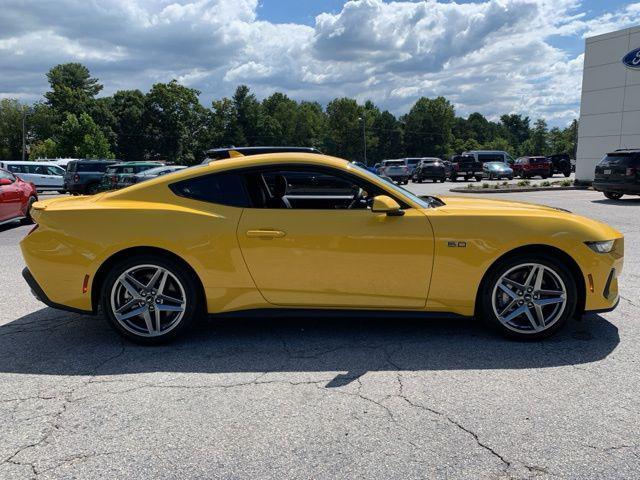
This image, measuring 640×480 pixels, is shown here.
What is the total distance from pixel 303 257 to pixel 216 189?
0.91 m

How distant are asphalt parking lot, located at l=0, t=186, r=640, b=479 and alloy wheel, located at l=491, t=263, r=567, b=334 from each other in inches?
7.9

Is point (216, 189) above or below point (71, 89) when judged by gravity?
below

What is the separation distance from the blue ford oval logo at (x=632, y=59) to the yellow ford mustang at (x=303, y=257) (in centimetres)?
2391

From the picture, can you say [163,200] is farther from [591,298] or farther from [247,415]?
[591,298]

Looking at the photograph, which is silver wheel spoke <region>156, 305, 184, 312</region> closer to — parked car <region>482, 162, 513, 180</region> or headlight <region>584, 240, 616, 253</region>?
headlight <region>584, 240, 616, 253</region>

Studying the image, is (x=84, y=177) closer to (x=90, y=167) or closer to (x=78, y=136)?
(x=90, y=167)

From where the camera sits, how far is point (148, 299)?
3.99 meters

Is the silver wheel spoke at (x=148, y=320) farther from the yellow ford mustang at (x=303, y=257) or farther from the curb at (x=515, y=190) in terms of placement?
the curb at (x=515, y=190)

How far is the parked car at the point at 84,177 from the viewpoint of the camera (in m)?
21.2

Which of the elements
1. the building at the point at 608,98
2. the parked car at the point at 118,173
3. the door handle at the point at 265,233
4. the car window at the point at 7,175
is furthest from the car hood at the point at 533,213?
the building at the point at 608,98

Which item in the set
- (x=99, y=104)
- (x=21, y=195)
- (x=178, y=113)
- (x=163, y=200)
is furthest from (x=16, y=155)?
(x=163, y=200)

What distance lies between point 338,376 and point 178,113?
8910 centimetres

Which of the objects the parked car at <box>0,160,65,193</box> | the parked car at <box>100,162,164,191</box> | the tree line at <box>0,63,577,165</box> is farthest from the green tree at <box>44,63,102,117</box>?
the parked car at <box>100,162,164,191</box>

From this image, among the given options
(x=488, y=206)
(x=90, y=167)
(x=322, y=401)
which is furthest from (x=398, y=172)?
(x=322, y=401)
